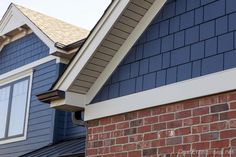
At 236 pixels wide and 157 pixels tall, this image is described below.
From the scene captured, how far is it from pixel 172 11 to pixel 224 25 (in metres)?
1.11

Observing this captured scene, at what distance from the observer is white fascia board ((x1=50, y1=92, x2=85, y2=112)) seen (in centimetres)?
751

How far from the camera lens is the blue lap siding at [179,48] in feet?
19.3

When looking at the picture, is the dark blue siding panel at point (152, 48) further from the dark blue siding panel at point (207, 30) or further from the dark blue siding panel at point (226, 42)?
the dark blue siding panel at point (226, 42)

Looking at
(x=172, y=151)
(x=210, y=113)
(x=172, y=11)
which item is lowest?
(x=172, y=151)

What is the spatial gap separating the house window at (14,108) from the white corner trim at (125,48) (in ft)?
21.4

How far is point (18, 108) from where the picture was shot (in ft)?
46.4

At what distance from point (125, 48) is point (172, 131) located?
72.7 inches

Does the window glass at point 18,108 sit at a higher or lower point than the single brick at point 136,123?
higher

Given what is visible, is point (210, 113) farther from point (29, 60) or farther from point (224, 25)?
point (29, 60)

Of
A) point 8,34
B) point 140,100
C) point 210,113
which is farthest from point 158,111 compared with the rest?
point 8,34

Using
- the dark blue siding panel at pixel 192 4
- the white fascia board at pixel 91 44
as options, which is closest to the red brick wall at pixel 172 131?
the white fascia board at pixel 91 44

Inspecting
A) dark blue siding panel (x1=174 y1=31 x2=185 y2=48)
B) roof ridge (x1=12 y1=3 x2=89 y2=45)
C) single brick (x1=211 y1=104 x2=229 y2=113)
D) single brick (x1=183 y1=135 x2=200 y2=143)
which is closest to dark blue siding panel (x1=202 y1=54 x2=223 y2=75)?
single brick (x1=211 y1=104 x2=229 y2=113)

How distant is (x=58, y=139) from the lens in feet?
40.5

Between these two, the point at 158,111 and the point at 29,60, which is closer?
the point at 158,111
